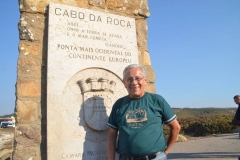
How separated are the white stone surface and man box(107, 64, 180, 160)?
346mm

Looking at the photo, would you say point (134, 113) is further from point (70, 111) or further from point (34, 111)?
point (34, 111)

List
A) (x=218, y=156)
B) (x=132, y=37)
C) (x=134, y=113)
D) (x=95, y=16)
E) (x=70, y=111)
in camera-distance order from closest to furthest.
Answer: (x=134, y=113), (x=70, y=111), (x=95, y=16), (x=132, y=37), (x=218, y=156)

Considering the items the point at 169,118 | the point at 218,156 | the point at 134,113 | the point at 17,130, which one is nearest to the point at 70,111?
the point at 17,130

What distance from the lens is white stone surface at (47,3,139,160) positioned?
223cm

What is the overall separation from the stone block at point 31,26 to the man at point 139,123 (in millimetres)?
1003

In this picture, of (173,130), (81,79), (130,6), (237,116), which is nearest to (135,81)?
(173,130)

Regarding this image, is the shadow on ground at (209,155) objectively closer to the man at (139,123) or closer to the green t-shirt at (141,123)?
the man at (139,123)

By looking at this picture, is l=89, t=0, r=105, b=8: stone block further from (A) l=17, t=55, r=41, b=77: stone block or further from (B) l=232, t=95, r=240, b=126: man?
(B) l=232, t=95, r=240, b=126: man

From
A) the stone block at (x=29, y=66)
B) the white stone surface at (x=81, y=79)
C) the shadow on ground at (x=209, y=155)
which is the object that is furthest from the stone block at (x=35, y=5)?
the shadow on ground at (x=209, y=155)

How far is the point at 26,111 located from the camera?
7.26ft

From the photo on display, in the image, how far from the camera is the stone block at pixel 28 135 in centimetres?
215

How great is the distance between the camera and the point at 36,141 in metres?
2.19

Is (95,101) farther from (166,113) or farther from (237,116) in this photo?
(237,116)

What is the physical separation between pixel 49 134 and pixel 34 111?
276 mm
